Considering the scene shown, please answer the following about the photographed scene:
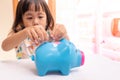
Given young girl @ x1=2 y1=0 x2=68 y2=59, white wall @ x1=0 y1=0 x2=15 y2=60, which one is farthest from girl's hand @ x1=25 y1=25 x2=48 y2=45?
white wall @ x1=0 y1=0 x2=15 y2=60

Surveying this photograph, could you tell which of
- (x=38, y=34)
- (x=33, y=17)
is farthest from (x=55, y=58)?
(x=33, y=17)

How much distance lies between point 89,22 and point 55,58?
1111mm

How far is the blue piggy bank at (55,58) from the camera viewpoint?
38 centimetres

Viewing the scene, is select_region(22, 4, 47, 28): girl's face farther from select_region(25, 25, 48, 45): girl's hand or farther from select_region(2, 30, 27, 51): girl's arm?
select_region(25, 25, 48, 45): girl's hand

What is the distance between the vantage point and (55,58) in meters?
0.38

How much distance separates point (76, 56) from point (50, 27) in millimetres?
535

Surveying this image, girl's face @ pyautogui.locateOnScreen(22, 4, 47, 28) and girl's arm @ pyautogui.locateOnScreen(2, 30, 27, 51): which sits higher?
girl's face @ pyautogui.locateOnScreen(22, 4, 47, 28)

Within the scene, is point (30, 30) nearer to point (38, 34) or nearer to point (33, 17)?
point (38, 34)

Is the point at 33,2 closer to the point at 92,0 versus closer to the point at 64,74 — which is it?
the point at 64,74

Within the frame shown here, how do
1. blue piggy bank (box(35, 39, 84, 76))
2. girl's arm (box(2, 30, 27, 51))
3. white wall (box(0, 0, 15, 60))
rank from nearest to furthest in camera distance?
blue piggy bank (box(35, 39, 84, 76))
girl's arm (box(2, 30, 27, 51))
white wall (box(0, 0, 15, 60))

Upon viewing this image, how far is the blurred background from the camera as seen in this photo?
1.30 metres

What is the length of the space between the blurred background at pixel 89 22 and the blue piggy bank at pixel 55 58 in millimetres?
920

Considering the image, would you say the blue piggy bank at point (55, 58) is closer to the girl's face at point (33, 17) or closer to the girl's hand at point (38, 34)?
the girl's hand at point (38, 34)

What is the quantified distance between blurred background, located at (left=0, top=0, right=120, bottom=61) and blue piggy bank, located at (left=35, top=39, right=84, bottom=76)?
3.02ft
